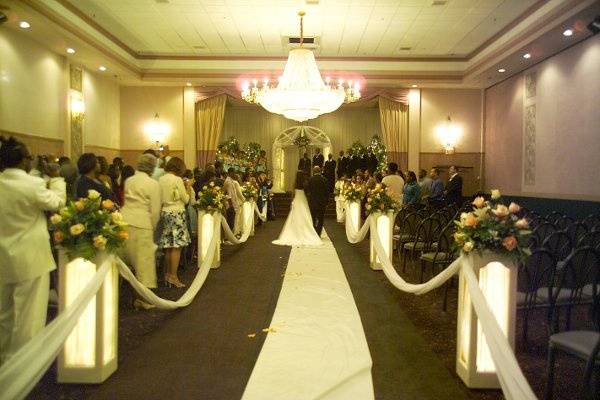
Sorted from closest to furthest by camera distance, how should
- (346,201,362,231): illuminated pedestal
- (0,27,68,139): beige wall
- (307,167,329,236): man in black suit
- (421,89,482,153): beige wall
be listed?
(0,27,68,139): beige wall → (307,167,329,236): man in black suit → (346,201,362,231): illuminated pedestal → (421,89,482,153): beige wall

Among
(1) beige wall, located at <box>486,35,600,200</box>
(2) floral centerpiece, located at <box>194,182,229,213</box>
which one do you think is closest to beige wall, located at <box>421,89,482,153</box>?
(1) beige wall, located at <box>486,35,600,200</box>

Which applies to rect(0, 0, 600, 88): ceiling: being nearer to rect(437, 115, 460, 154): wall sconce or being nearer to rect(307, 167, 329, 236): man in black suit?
rect(437, 115, 460, 154): wall sconce

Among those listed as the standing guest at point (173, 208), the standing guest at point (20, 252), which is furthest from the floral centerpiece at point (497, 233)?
the standing guest at point (173, 208)

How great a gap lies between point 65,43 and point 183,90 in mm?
5453

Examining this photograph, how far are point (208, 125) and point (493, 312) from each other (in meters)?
13.5

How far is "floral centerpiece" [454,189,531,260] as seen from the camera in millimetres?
3549

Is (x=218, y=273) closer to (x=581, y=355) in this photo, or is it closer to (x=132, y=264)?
(x=132, y=264)

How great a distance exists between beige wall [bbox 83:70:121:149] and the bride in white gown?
5572mm

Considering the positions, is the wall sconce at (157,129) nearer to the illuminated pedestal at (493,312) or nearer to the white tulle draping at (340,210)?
the white tulle draping at (340,210)

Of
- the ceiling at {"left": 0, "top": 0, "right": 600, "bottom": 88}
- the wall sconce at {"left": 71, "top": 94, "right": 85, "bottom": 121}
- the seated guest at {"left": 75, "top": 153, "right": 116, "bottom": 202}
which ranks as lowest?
the seated guest at {"left": 75, "top": 153, "right": 116, "bottom": 202}

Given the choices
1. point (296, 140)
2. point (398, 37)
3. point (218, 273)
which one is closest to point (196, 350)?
point (218, 273)

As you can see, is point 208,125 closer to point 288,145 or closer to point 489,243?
point 288,145

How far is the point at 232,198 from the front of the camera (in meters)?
10.5

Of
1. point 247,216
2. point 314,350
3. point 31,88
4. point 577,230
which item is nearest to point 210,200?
point 247,216
